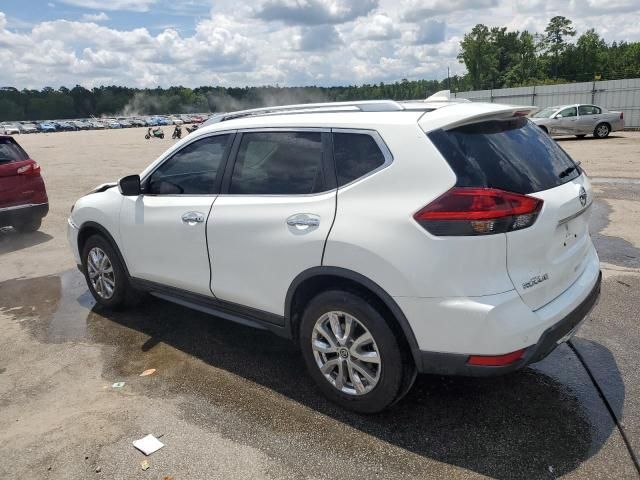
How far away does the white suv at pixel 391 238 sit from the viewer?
269cm

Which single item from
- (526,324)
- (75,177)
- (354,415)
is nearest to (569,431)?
(526,324)

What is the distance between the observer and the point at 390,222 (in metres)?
2.83

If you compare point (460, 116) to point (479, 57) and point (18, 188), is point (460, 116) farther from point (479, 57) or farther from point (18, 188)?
point (479, 57)

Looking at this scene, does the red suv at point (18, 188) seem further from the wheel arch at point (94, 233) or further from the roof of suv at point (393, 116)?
the roof of suv at point (393, 116)

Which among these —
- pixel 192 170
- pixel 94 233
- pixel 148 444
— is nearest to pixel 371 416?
pixel 148 444

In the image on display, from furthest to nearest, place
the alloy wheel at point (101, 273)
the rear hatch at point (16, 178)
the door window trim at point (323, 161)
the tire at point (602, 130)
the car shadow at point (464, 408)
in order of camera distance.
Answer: the tire at point (602, 130), the rear hatch at point (16, 178), the alloy wheel at point (101, 273), the door window trim at point (323, 161), the car shadow at point (464, 408)

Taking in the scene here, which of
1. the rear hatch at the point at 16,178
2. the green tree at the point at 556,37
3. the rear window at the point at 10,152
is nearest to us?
the rear hatch at the point at 16,178

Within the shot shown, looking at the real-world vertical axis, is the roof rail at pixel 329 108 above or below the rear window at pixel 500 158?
above

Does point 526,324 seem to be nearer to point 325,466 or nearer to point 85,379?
point 325,466

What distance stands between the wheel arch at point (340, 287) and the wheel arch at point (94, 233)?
6.58ft

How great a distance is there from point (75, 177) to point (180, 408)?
15.4 m

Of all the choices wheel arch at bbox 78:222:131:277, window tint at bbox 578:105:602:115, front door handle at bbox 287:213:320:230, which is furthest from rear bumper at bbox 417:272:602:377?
window tint at bbox 578:105:602:115

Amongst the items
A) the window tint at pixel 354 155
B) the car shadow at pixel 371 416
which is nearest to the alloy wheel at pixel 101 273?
the car shadow at pixel 371 416

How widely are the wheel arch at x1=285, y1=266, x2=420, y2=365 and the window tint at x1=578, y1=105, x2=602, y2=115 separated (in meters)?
22.2
